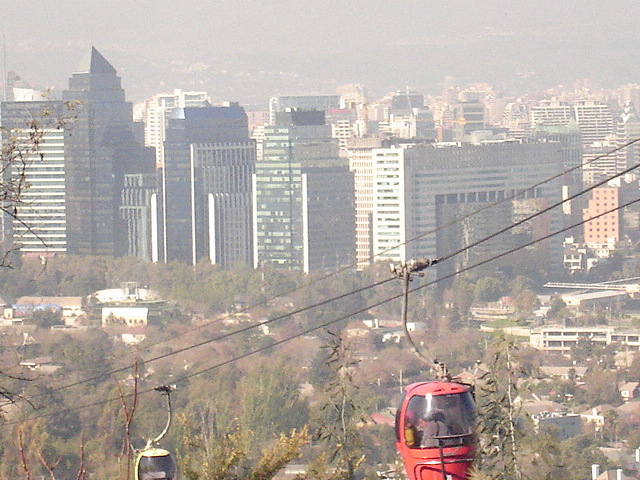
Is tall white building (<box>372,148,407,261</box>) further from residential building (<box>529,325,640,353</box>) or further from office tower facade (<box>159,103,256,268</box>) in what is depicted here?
residential building (<box>529,325,640,353</box>)

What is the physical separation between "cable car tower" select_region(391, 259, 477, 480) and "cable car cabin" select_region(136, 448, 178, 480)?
1300mm

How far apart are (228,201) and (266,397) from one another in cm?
3387

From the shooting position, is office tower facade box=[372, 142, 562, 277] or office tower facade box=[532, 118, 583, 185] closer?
office tower facade box=[372, 142, 562, 277]

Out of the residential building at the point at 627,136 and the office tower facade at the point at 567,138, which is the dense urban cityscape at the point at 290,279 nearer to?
the office tower facade at the point at 567,138

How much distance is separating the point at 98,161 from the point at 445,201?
13.3 meters

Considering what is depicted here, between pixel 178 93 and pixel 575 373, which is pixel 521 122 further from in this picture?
pixel 575 373

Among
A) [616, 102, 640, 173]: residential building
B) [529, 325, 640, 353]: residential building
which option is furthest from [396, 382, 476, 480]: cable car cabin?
[616, 102, 640, 173]: residential building

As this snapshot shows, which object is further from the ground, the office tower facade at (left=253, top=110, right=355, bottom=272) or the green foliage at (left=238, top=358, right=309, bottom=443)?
the office tower facade at (left=253, top=110, right=355, bottom=272)

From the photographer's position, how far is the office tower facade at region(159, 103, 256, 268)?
58969 millimetres

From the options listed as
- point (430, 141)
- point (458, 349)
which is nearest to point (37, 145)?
point (458, 349)

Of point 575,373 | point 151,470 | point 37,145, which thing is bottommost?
point 575,373

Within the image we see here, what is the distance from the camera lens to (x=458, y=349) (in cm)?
3684

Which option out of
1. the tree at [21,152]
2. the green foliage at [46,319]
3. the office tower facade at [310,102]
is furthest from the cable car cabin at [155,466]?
the office tower facade at [310,102]

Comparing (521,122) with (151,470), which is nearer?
(151,470)
